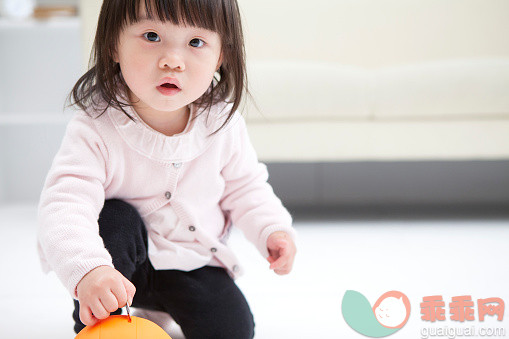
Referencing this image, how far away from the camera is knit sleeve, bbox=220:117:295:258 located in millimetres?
867

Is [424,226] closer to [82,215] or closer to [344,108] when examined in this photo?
[344,108]

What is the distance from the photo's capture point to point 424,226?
169 cm

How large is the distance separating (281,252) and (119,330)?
26 cm

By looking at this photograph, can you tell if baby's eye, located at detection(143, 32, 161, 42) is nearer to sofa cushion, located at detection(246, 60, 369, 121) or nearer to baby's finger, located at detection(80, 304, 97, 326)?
baby's finger, located at detection(80, 304, 97, 326)

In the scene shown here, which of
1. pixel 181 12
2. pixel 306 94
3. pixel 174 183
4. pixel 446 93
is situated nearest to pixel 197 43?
pixel 181 12

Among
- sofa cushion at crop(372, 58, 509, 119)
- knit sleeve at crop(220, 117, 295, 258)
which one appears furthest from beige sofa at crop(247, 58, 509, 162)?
knit sleeve at crop(220, 117, 295, 258)

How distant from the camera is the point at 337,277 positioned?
1171 mm

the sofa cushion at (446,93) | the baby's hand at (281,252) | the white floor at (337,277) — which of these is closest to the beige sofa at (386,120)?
the sofa cushion at (446,93)

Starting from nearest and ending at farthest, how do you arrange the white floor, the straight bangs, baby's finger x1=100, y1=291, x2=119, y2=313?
baby's finger x1=100, y1=291, x2=119, y2=313, the straight bangs, the white floor

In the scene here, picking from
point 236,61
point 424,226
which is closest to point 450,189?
point 424,226

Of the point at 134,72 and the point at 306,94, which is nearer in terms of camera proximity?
the point at 134,72

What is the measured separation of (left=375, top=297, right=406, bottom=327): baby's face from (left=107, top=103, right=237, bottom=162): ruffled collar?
1.05ft

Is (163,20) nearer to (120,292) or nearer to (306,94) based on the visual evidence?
(120,292)

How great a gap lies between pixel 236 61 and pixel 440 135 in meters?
0.99
